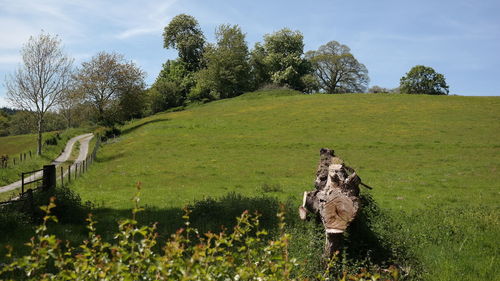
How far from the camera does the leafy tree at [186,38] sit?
328 ft

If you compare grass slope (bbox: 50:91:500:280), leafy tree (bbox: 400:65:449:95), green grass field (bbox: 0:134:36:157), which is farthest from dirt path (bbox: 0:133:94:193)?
leafy tree (bbox: 400:65:449:95)

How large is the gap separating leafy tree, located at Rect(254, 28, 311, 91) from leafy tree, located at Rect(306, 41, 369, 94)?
5.01 meters

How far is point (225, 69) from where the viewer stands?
8094 cm

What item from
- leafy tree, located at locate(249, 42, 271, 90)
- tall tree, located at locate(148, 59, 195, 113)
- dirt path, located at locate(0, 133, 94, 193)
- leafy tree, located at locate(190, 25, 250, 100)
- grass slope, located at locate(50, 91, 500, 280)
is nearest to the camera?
grass slope, located at locate(50, 91, 500, 280)

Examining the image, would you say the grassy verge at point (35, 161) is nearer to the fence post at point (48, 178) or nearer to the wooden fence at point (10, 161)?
the wooden fence at point (10, 161)

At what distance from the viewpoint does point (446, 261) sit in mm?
9328

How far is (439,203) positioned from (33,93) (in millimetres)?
39749

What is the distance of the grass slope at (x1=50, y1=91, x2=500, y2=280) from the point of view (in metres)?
12.1

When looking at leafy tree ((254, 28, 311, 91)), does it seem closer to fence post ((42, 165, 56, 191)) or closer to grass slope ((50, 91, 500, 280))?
grass slope ((50, 91, 500, 280))

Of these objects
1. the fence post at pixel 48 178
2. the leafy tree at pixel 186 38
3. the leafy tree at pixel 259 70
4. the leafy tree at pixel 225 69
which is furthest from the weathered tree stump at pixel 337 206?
the leafy tree at pixel 186 38

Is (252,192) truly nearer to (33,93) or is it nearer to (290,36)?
(33,93)

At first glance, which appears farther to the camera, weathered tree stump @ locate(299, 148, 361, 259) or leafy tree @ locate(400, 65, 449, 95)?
leafy tree @ locate(400, 65, 449, 95)

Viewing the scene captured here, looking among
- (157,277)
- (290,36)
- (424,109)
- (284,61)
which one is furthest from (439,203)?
(290,36)

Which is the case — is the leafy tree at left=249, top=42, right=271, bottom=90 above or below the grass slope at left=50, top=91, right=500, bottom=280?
above
